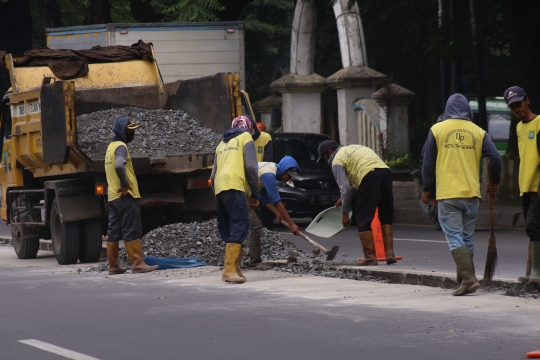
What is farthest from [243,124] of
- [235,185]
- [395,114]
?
[395,114]

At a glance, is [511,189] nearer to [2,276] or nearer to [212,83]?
[212,83]

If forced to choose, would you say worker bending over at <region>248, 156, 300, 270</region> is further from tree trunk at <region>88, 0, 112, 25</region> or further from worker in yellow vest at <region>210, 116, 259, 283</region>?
tree trunk at <region>88, 0, 112, 25</region>

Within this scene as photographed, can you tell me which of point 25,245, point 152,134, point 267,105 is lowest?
point 25,245

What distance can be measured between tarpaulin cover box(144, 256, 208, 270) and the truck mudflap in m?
1.23

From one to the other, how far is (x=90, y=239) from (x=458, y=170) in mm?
5696

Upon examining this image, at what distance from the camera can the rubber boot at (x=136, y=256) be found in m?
11.1

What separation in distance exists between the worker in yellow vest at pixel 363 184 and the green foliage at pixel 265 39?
1077 inches

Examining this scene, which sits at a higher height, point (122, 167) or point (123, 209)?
point (122, 167)

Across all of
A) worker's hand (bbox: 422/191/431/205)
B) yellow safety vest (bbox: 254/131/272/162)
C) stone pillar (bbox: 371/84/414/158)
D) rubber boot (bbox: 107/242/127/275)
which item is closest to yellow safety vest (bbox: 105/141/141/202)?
rubber boot (bbox: 107/242/127/275)

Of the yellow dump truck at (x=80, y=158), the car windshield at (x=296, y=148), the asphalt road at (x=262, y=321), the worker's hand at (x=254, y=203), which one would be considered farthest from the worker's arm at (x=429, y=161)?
the car windshield at (x=296, y=148)

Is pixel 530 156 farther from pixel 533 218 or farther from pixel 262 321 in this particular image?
pixel 262 321

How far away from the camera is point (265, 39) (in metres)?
40.3

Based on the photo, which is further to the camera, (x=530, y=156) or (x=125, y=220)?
(x=125, y=220)

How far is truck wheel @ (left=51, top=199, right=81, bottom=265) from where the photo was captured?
1237cm
